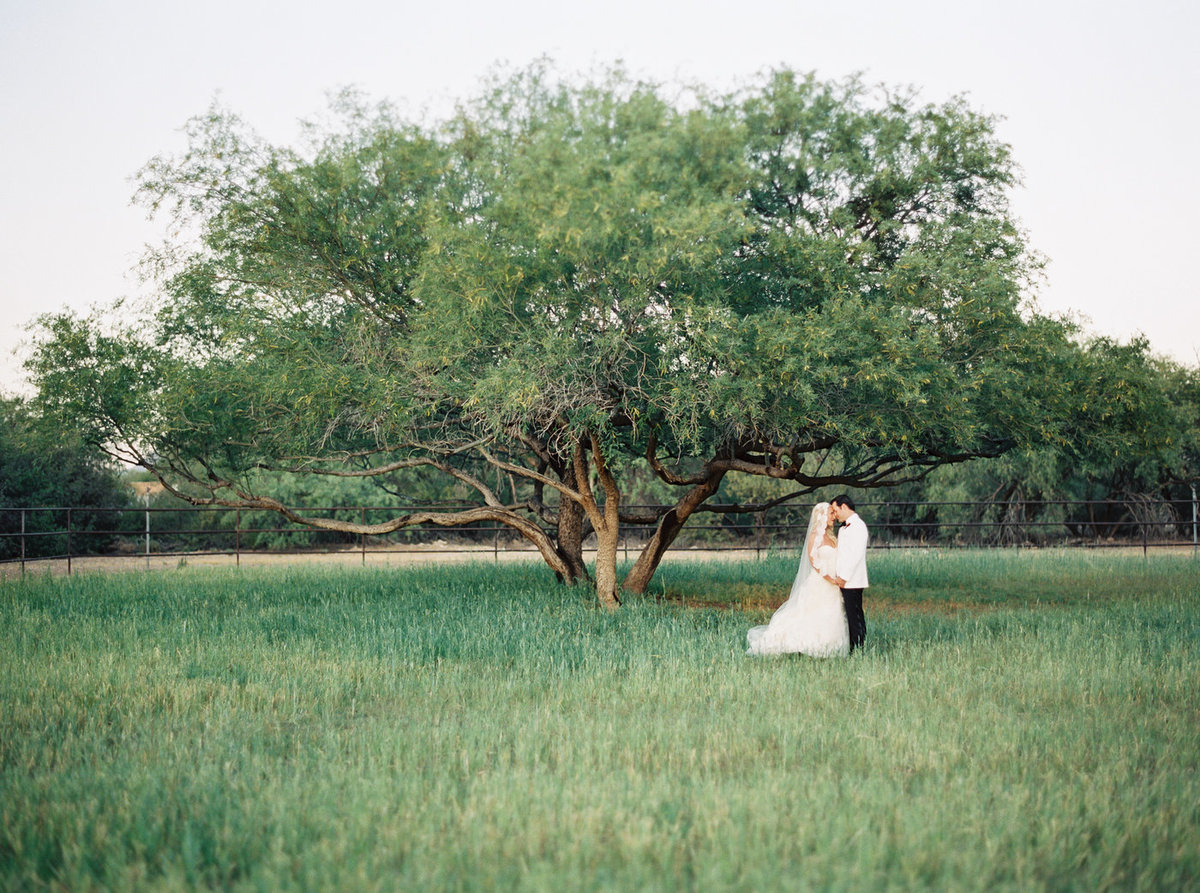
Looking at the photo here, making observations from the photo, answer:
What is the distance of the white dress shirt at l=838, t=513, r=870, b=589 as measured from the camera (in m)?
10.6

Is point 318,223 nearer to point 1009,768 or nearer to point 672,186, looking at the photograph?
point 672,186

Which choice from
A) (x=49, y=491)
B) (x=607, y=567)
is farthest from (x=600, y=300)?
(x=49, y=491)

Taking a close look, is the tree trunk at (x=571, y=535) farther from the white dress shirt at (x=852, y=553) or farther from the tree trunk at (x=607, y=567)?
the white dress shirt at (x=852, y=553)

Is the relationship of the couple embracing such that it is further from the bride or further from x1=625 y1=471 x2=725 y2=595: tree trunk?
x1=625 y1=471 x2=725 y2=595: tree trunk

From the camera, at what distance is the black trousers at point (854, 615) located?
1081cm

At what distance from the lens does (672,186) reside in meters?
11.1

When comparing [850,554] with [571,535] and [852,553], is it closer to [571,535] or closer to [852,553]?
[852,553]

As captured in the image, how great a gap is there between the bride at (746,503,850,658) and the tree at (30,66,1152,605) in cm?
161

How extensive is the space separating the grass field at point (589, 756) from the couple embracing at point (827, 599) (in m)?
0.36

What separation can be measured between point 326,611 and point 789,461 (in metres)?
7.63

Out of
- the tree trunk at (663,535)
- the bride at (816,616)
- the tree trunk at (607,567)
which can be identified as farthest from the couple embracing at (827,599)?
the tree trunk at (663,535)

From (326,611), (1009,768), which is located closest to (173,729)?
(1009,768)

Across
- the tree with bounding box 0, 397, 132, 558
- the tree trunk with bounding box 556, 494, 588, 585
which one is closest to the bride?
the tree trunk with bounding box 556, 494, 588, 585

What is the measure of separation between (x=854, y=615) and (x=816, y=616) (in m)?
0.46
